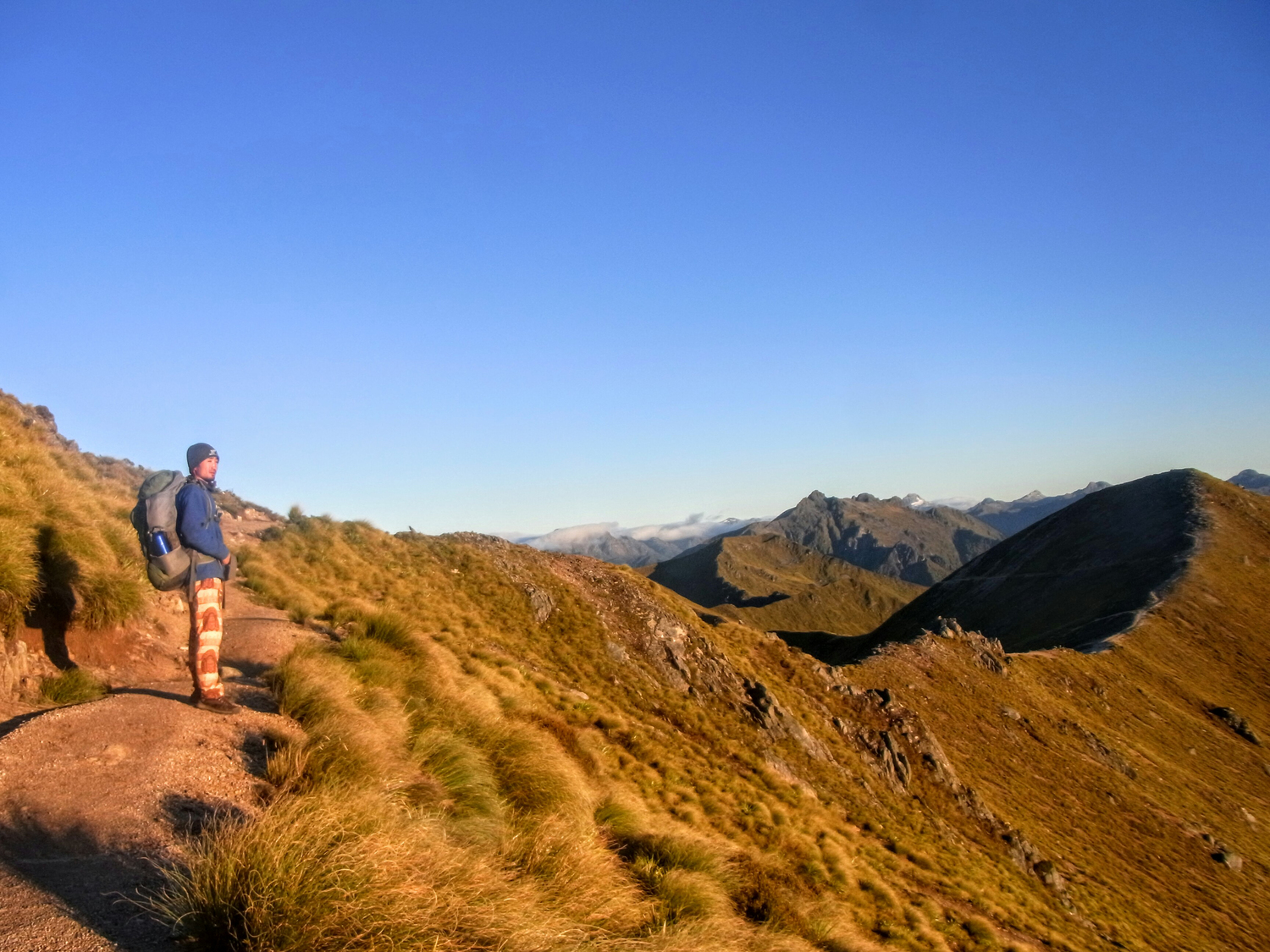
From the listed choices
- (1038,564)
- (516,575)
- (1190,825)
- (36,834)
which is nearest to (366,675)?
(36,834)

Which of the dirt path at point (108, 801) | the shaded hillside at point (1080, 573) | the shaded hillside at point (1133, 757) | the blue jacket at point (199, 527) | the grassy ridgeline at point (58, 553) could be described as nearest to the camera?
the dirt path at point (108, 801)

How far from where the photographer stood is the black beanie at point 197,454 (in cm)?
876

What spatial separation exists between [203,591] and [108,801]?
2763mm

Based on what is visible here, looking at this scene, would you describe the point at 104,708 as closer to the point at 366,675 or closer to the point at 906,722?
the point at 366,675

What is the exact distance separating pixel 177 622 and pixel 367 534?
14.6 meters

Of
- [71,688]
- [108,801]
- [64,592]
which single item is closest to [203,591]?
[71,688]

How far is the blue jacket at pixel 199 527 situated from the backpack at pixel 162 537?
74 millimetres

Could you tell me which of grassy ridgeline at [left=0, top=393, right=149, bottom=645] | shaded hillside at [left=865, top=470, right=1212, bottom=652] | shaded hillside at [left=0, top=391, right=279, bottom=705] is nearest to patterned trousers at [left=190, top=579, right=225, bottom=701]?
shaded hillside at [left=0, top=391, right=279, bottom=705]

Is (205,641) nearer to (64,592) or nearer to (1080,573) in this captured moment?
(64,592)

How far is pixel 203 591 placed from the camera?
8406mm

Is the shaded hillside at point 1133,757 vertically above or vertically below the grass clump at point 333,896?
below

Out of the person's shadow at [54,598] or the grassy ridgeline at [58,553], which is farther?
the person's shadow at [54,598]

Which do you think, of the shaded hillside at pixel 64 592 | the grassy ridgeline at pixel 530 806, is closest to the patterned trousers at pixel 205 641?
the grassy ridgeline at pixel 530 806

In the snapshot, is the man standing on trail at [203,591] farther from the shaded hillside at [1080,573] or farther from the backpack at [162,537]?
the shaded hillside at [1080,573]
